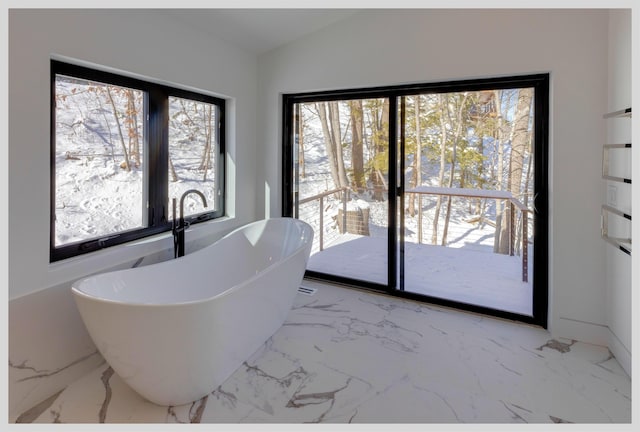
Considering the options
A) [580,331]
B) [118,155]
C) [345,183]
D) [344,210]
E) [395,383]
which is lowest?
[395,383]

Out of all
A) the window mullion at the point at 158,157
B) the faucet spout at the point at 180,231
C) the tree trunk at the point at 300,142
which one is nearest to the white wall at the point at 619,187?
the tree trunk at the point at 300,142

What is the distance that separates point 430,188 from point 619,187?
128 centimetres

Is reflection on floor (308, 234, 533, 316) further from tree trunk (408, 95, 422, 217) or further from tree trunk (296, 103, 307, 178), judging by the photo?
tree trunk (296, 103, 307, 178)

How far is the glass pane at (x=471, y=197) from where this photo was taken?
2805 millimetres

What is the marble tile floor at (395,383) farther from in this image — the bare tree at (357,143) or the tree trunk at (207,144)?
the tree trunk at (207,144)

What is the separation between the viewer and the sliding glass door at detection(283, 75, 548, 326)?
2783 millimetres

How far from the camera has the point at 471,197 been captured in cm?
301

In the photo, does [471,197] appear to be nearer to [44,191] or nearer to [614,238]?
[614,238]

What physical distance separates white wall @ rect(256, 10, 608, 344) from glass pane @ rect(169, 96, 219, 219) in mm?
1647

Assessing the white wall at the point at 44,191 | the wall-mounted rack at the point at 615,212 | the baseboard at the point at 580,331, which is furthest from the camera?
the baseboard at the point at 580,331

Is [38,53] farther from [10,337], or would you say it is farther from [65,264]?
[10,337]

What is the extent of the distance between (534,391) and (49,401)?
103 inches

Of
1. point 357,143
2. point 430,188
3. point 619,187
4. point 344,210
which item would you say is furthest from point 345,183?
point 619,187

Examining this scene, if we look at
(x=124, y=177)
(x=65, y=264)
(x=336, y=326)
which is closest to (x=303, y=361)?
(x=336, y=326)
